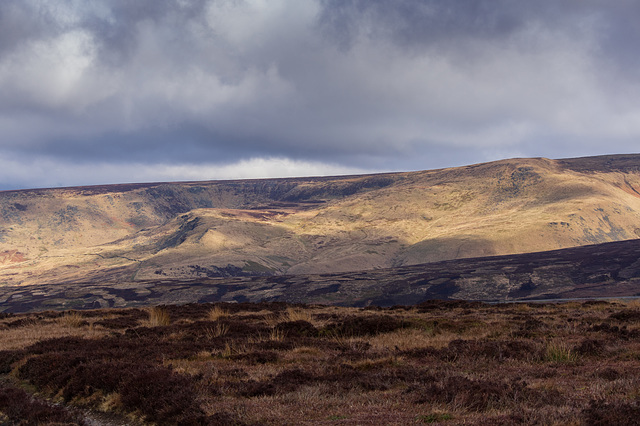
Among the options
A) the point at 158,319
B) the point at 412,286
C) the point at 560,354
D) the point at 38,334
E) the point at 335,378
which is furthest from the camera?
the point at 412,286

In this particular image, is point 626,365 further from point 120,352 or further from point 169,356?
point 120,352

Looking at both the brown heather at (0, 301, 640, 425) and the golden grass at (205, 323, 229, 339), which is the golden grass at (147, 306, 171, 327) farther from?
the brown heather at (0, 301, 640, 425)

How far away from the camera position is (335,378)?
35.0 feet

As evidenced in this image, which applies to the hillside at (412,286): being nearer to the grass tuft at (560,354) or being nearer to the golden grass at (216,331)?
the golden grass at (216,331)

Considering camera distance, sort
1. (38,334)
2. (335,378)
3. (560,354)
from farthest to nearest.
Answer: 1. (38,334)
2. (560,354)
3. (335,378)

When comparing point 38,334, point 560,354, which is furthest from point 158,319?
point 560,354

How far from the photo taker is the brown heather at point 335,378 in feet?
25.4

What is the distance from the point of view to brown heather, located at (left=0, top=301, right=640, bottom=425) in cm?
773

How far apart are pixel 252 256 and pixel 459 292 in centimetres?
9010

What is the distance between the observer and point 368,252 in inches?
6368

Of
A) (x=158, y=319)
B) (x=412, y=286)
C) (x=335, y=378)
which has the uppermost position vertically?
(x=335, y=378)

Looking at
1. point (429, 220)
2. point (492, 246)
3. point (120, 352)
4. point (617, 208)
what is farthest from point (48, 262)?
point (617, 208)

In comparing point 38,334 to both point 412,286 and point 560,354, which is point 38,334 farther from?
point 412,286

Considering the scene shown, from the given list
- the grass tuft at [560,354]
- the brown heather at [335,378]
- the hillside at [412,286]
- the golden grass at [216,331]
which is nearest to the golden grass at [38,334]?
the brown heather at [335,378]
